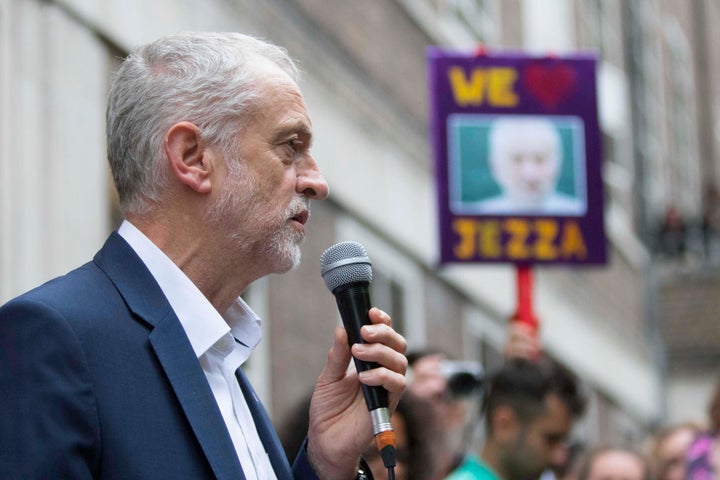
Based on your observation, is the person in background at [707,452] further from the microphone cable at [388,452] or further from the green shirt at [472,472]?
the microphone cable at [388,452]

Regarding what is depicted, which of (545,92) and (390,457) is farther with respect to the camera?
(545,92)

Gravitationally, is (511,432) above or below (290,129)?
below

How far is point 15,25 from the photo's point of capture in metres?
6.14

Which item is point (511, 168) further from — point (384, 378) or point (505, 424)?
point (384, 378)

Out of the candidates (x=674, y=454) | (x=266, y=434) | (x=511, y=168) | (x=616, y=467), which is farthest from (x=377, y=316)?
(x=511, y=168)

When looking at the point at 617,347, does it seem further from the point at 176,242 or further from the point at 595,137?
the point at 176,242

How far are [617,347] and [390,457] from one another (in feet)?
52.8

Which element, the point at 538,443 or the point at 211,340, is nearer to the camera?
the point at 211,340

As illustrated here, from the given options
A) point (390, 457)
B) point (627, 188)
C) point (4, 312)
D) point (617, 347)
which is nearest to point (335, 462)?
point (390, 457)

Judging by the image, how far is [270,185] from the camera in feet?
9.78

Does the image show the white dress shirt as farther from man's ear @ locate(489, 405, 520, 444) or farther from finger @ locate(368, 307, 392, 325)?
man's ear @ locate(489, 405, 520, 444)

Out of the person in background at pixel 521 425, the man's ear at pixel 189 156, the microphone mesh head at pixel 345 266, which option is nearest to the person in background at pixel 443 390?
the person in background at pixel 521 425

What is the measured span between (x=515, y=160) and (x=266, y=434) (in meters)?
5.91

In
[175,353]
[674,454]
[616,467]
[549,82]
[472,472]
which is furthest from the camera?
[549,82]
